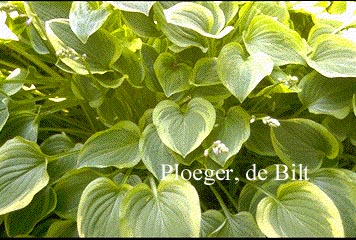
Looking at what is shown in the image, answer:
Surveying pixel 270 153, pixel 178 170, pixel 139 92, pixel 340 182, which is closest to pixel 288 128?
pixel 270 153

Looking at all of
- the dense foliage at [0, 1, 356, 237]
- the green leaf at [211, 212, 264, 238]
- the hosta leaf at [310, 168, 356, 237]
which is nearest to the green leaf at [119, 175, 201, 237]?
the dense foliage at [0, 1, 356, 237]

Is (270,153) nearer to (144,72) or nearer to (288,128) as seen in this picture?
(288,128)

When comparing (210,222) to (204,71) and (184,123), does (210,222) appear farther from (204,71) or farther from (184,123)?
(204,71)

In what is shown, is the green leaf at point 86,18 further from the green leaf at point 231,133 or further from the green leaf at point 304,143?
the green leaf at point 304,143

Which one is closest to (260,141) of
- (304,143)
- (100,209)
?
(304,143)

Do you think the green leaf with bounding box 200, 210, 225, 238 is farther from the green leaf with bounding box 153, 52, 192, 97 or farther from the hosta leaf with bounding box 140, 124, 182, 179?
the green leaf with bounding box 153, 52, 192, 97
